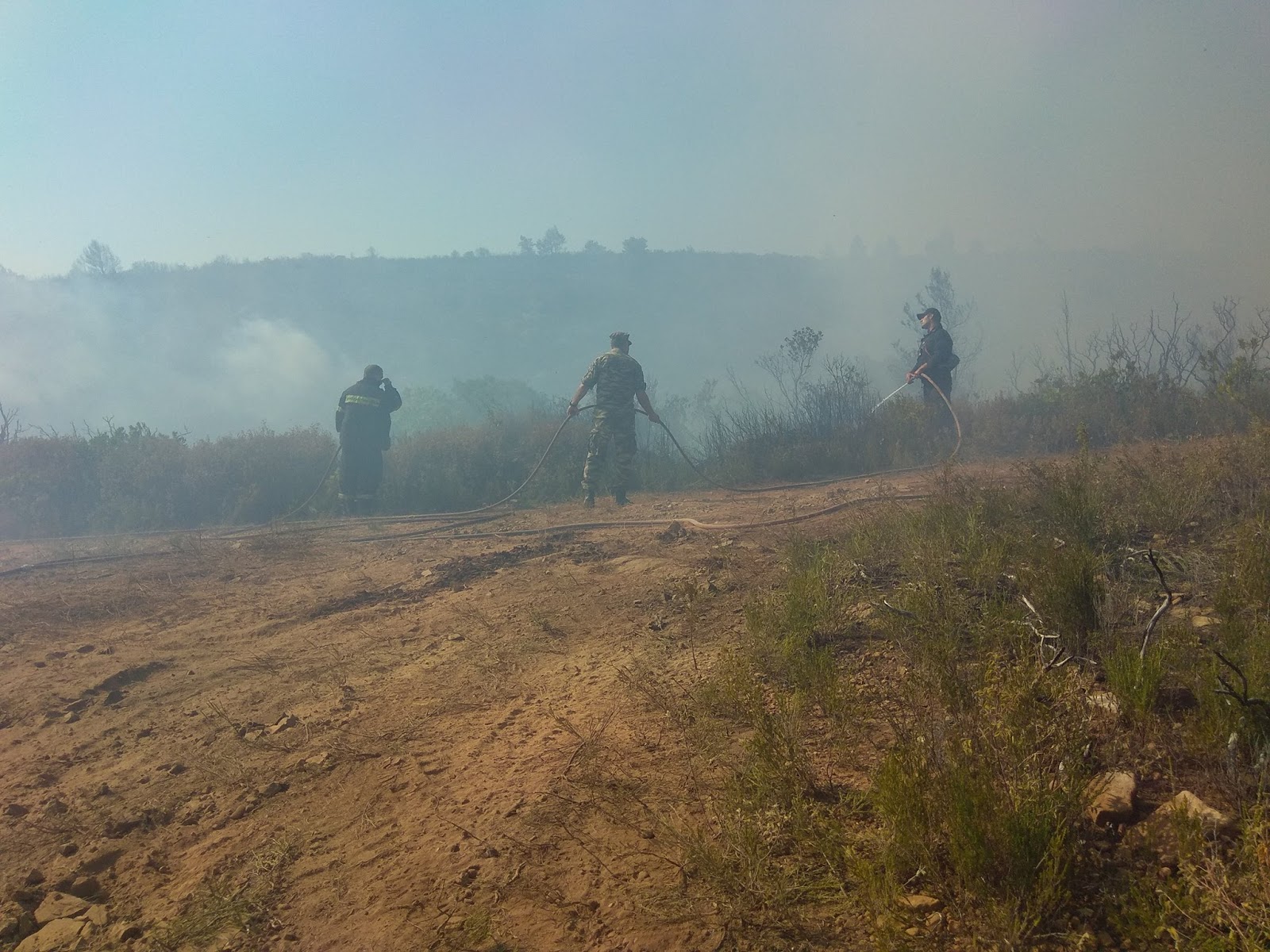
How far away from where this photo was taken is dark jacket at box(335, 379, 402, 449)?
11.3 meters

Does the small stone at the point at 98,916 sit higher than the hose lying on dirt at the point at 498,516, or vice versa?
the hose lying on dirt at the point at 498,516

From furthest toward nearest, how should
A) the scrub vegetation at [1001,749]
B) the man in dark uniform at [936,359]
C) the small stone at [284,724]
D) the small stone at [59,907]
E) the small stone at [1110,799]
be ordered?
the man in dark uniform at [936,359] → the small stone at [284,724] → the small stone at [59,907] → the small stone at [1110,799] → the scrub vegetation at [1001,749]

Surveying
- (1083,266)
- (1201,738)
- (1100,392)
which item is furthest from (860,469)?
(1083,266)

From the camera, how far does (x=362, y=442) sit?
1145 cm

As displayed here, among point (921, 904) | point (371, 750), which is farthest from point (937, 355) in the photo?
point (921, 904)

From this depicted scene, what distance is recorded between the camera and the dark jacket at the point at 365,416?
11.3 m

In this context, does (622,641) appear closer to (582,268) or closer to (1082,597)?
(1082,597)

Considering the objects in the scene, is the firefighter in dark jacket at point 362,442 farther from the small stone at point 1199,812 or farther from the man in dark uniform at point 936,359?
the small stone at point 1199,812

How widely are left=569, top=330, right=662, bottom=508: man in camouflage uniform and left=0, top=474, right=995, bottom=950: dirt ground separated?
3.60 meters

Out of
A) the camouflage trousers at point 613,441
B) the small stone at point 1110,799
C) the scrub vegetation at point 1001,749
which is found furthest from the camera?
the camouflage trousers at point 613,441

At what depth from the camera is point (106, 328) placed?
42906 millimetres

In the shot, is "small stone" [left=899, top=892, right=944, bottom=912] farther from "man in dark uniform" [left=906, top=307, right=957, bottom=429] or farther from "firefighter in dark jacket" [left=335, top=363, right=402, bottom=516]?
"firefighter in dark jacket" [left=335, top=363, right=402, bottom=516]

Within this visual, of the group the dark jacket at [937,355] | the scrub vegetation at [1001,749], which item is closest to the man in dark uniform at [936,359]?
the dark jacket at [937,355]

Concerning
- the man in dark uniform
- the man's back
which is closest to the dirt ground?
the man's back
